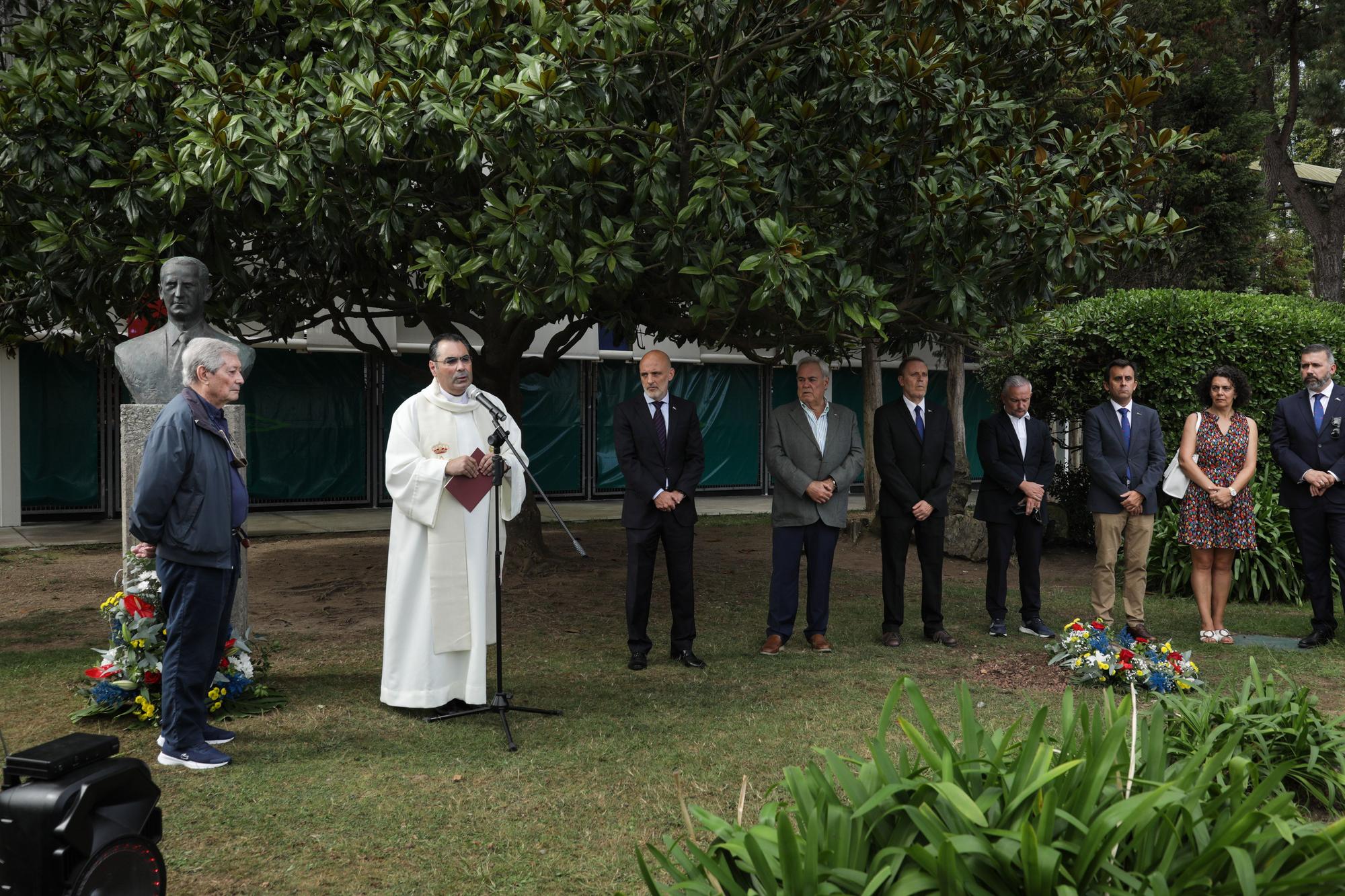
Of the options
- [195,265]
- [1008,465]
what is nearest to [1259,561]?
[1008,465]

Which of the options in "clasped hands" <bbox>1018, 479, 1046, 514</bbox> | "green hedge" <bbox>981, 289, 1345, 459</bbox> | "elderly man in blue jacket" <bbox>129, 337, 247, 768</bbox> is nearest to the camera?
"elderly man in blue jacket" <bbox>129, 337, 247, 768</bbox>

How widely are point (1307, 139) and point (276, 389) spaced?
32.6 m

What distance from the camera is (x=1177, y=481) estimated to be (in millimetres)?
8633

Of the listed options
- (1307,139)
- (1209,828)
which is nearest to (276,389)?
(1209,828)

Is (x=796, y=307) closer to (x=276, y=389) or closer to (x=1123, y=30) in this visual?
(x=1123, y=30)

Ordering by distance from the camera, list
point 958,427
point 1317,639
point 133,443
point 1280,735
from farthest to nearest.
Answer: point 958,427, point 1317,639, point 133,443, point 1280,735

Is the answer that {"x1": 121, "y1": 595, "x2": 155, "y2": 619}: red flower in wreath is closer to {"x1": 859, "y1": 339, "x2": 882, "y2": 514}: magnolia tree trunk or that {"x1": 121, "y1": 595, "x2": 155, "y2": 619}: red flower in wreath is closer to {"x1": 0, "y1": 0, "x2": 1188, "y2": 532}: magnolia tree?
{"x1": 0, "y1": 0, "x2": 1188, "y2": 532}: magnolia tree

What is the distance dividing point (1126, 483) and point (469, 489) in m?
5.18

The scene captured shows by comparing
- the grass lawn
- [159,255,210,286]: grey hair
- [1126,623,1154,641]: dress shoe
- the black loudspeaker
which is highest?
[159,255,210,286]: grey hair

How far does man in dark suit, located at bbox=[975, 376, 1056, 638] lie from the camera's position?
8602 millimetres

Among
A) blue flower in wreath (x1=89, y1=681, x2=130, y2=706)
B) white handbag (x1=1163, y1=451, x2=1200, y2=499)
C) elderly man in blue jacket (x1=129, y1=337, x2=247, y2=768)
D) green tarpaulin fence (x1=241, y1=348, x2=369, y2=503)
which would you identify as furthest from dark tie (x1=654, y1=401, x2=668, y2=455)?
green tarpaulin fence (x1=241, y1=348, x2=369, y2=503)

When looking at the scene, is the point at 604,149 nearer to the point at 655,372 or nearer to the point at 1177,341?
the point at 655,372

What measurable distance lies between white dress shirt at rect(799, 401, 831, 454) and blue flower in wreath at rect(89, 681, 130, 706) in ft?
15.8

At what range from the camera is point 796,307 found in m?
5.91
